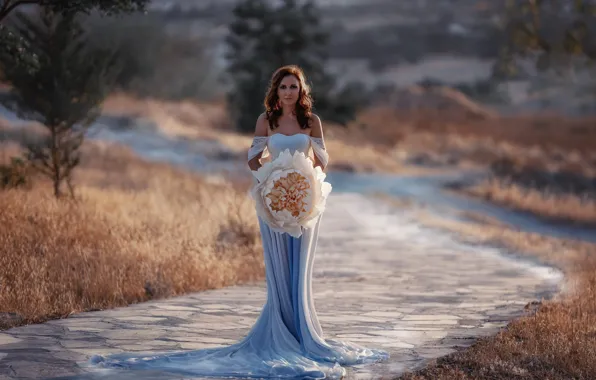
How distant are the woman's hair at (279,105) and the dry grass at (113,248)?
11.2ft

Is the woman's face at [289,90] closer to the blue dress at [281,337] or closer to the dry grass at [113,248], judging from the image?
the blue dress at [281,337]

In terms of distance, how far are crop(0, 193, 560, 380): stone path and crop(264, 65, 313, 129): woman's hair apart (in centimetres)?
195

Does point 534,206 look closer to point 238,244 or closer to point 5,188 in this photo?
point 238,244

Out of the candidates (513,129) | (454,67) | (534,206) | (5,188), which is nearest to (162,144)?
(534,206)

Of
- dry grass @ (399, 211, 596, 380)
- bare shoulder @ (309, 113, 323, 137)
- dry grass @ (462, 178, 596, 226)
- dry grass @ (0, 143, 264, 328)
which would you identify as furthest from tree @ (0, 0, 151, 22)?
dry grass @ (462, 178, 596, 226)

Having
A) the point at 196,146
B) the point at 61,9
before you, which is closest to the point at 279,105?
the point at 61,9

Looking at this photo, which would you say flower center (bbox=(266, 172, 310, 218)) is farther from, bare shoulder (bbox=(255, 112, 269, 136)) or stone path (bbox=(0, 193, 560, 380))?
stone path (bbox=(0, 193, 560, 380))

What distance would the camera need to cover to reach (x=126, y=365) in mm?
7445

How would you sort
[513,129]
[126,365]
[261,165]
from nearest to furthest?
[126,365], [261,165], [513,129]

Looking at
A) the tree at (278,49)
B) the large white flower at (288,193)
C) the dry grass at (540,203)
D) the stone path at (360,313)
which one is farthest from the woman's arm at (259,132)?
the tree at (278,49)

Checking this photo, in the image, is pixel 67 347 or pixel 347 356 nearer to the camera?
pixel 347 356

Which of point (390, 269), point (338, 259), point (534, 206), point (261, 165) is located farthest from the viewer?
point (534, 206)

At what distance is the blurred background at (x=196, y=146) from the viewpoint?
484 inches

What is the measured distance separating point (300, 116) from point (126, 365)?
2294 millimetres
